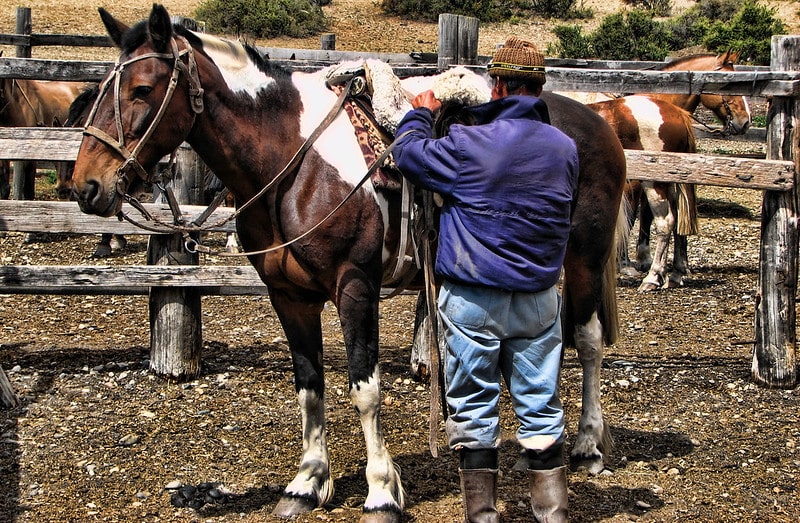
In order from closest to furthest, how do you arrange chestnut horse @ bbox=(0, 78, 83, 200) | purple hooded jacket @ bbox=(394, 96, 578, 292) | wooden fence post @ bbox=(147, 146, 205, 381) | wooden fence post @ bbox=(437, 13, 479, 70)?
purple hooded jacket @ bbox=(394, 96, 578, 292)
wooden fence post @ bbox=(437, 13, 479, 70)
wooden fence post @ bbox=(147, 146, 205, 381)
chestnut horse @ bbox=(0, 78, 83, 200)

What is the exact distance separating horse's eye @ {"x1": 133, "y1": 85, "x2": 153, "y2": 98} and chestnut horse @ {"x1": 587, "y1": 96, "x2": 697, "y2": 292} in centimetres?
621

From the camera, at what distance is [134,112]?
3736mm

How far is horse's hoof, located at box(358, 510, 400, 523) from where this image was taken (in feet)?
13.2

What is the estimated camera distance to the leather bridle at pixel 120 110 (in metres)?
3.70

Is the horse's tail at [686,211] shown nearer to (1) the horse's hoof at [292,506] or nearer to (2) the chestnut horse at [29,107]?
(1) the horse's hoof at [292,506]

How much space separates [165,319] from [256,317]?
1.59 metres

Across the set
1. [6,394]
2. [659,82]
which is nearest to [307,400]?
[6,394]

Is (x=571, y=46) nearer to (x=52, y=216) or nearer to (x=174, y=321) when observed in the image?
Result: (x=174, y=321)

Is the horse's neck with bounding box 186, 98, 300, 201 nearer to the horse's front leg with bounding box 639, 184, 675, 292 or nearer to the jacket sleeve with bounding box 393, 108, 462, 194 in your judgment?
the jacket sleeve with bounding box 393, 108, 462, 194

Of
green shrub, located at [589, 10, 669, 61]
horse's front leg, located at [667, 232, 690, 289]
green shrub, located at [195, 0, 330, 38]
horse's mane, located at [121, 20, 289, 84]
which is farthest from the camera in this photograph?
green shrub, located at [195, 0, 330, 38]

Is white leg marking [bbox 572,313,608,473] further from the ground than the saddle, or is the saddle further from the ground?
the saddle

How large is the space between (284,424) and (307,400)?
109 cm

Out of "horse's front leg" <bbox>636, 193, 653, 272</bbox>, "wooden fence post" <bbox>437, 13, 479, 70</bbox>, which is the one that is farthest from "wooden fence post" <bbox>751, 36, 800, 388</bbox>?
"horse's front leg" <bbox>636, 193, 653, 272</bbox>

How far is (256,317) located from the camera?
762cm
